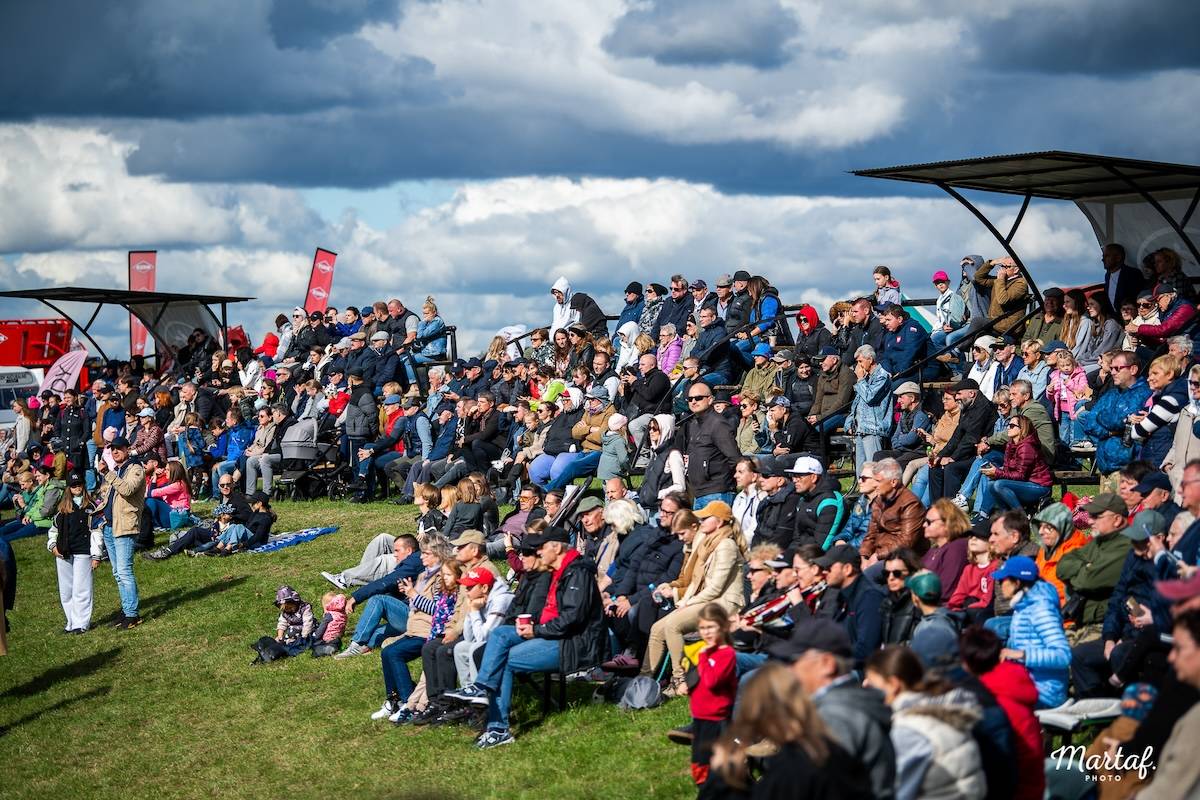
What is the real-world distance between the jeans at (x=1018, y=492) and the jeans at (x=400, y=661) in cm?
581

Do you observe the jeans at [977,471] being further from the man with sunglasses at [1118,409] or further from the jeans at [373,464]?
the jeans at [373,464]

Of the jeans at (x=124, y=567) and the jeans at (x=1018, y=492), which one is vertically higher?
the jeans at (x=1018, y=492)

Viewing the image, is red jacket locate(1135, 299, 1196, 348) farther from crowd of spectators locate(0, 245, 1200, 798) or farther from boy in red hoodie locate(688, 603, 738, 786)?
boy in red hoodie locate(688, 603, 738, 786)

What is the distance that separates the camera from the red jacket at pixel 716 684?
838 cm

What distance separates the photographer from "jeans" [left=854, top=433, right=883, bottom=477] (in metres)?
15.2

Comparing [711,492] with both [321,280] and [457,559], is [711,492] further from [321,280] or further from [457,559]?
[321,280]

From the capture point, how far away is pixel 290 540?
2008 cm

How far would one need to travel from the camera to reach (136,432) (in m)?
25.1

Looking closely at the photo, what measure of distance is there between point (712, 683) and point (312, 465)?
640 inches

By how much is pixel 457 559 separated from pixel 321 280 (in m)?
22.8

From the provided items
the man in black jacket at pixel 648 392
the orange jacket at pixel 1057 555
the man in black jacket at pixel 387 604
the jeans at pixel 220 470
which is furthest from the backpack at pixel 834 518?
the jeans at pixel 220 470

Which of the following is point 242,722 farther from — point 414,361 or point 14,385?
point 14,385

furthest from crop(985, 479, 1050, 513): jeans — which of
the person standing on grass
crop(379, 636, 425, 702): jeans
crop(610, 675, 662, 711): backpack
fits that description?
the person standing on grass

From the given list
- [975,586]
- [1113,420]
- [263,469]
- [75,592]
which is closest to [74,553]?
[75,592]
